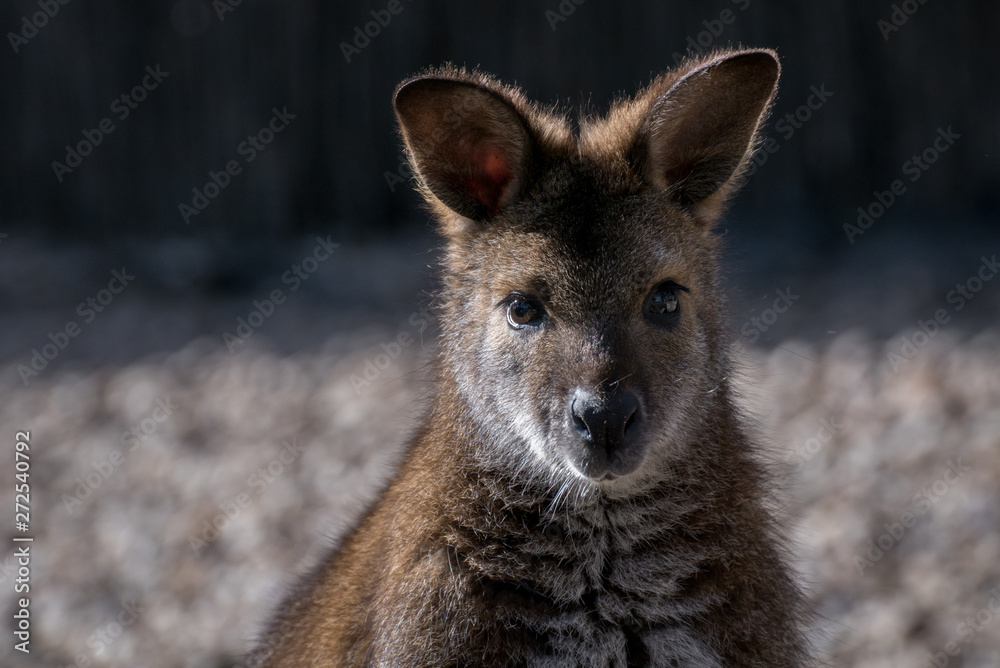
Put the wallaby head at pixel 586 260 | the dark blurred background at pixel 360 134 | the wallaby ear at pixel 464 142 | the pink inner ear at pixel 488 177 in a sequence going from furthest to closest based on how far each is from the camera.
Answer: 1. the dark blurred background at pixel 360 134
2. the pink inner ear at pixel 488 177
3. the wallaby ear at pixel 464 142
4. the wallaby head at pixel 586 260

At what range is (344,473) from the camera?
702 centimetres

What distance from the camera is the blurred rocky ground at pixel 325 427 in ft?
18.2

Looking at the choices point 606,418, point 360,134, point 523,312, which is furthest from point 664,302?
point 360,134

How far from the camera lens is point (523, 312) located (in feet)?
11.3

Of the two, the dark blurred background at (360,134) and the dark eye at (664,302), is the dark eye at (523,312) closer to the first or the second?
the dark eye at (664,302)

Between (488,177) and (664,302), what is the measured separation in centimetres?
81

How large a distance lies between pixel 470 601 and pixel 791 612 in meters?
1.17

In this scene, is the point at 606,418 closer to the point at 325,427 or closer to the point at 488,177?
the point at 488,177

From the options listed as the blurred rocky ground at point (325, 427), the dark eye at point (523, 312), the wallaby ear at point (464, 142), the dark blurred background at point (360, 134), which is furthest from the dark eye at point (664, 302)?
the dark blurred background at point (360, 134)

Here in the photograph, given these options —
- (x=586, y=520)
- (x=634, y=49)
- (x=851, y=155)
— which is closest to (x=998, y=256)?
(x=851, y=155)

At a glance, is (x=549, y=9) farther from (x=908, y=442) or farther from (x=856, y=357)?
(x=908, y=442)

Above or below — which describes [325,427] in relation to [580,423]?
below

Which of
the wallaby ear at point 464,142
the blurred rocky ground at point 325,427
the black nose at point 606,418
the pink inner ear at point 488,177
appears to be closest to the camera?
the black nose at point 606,418

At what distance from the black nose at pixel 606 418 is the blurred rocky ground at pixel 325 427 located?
1.13 metres
